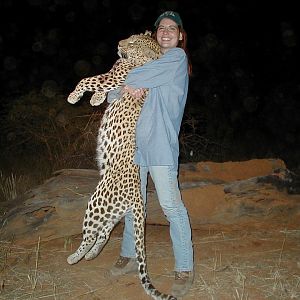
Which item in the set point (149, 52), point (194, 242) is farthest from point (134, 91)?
point (194, 242)

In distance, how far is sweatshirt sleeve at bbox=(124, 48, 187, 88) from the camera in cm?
396

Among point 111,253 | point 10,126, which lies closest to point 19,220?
point 111,253

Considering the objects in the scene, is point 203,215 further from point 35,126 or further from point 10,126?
point 10,126

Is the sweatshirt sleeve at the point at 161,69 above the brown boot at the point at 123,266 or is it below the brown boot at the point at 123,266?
above

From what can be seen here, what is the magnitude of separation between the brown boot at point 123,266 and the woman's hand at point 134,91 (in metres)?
1.62

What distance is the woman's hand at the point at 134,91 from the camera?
4140mm

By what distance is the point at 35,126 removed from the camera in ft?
37.7

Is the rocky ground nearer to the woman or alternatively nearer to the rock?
the rock

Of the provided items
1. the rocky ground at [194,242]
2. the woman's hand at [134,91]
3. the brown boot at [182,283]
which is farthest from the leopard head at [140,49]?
the rocky ground at [194,242]

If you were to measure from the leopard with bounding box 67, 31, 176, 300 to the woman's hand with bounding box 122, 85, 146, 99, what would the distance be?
0.10 metres

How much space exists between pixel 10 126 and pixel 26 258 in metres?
7.49

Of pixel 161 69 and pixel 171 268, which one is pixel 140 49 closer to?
pixel 161 69

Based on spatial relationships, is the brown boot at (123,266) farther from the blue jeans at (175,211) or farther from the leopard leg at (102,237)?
the blue jeans at (175,211)

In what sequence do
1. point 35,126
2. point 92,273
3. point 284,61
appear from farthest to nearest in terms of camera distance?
point 284,61 → point 35,126 → point 92,273
